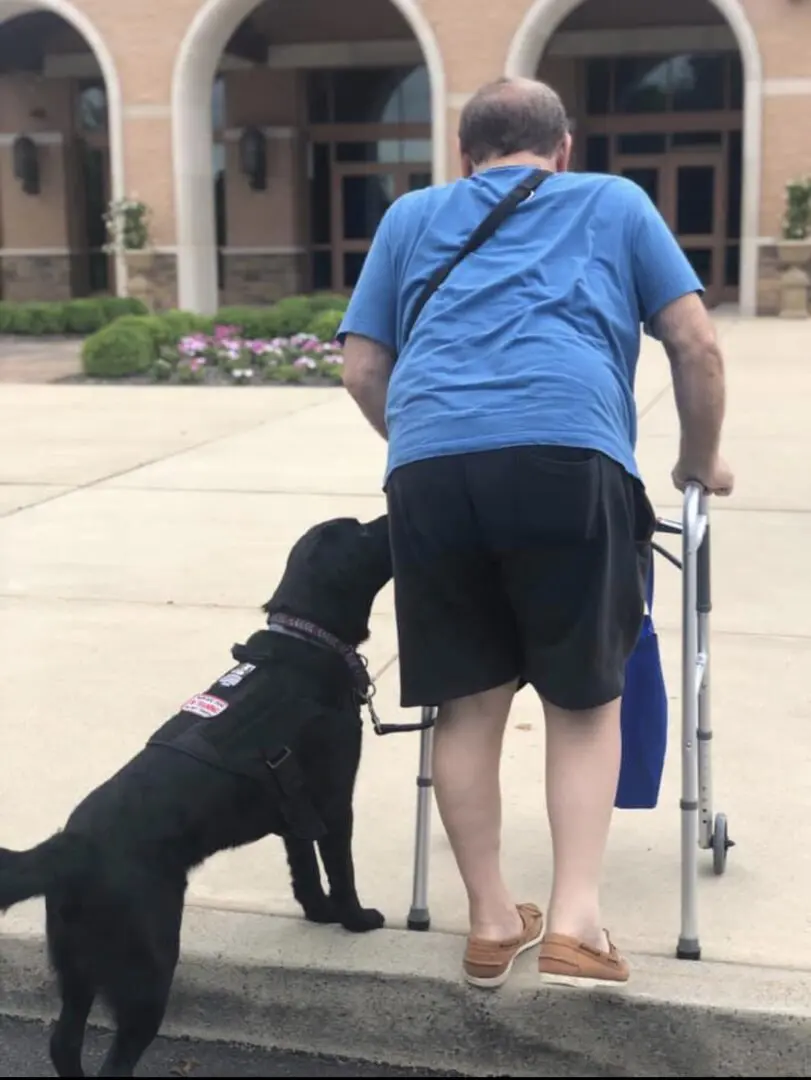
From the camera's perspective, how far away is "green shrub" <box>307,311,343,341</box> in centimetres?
1557

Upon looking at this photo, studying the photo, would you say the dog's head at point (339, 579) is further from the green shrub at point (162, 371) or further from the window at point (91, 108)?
the window at point (91, 108)

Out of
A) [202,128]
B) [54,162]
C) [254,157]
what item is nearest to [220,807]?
[202,128]

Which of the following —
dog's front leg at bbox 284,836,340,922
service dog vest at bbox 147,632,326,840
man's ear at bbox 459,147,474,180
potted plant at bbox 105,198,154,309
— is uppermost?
potted plant at bbox 105,198,154,309

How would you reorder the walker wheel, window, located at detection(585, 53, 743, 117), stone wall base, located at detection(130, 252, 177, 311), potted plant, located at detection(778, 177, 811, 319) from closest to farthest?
the walker wheel < potted plant, located at detection(778, 177, 811, 319) < stone wall base, located at detection(130, 252, 177, 311) < window, located at detection(585, 53, 743, 117)

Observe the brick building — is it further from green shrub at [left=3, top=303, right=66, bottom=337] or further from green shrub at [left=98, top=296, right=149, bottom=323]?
green shrub at [left=3, top=303, right=66, bottom=337]

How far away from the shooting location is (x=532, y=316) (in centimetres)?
254

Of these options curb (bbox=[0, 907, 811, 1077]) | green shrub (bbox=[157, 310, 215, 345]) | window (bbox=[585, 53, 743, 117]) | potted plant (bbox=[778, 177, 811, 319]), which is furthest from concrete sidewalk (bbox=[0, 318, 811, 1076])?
window (bbox=[585, 53, 743, 117])

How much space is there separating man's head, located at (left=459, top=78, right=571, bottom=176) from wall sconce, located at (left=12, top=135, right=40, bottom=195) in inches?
1014

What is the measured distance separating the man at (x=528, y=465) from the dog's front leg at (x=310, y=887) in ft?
1.23

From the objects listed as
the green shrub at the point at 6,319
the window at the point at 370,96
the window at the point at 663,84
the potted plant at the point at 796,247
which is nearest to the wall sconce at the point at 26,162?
the window at the point at 370,96

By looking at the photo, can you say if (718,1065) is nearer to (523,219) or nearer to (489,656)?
(489,656)

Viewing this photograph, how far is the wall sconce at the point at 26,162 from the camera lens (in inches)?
1040

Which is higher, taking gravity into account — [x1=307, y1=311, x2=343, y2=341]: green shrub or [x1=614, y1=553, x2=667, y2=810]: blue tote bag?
[x1=307, y1=311, x2=343, y2=341]: green shrub

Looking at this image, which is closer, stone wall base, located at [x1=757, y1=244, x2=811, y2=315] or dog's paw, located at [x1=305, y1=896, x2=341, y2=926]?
dog's paw, located at [x1=305, y1=896, x2=341, y2=926]
